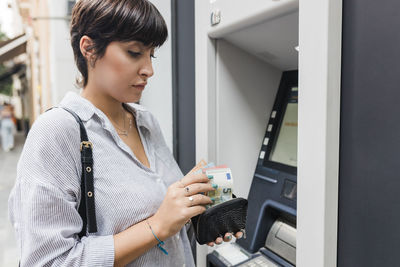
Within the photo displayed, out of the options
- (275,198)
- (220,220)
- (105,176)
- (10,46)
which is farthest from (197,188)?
(10,46)

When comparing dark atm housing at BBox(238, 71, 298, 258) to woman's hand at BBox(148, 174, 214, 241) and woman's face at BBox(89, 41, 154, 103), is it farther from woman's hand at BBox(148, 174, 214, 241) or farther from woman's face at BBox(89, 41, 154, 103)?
woman's face at BBox(89, 41, 154, 103)

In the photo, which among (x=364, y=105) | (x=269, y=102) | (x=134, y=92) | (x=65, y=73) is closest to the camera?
(x=364, y=105)

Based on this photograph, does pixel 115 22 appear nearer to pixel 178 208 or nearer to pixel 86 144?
pixel 86 144

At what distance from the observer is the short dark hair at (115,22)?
994mm

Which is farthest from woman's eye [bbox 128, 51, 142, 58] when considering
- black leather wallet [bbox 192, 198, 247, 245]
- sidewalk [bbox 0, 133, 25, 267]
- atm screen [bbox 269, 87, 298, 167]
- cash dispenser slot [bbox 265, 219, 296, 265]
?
sidewalk [bbox 0, 133, 25, 267]

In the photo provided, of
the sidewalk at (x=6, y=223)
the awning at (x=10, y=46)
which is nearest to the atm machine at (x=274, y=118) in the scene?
the sidewalk at (x=6, y=223)

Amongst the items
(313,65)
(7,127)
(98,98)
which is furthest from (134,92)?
(7,127)

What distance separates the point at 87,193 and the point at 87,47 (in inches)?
18.1

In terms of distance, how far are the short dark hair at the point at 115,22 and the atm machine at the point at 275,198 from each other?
76cm

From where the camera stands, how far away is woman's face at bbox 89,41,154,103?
3.35ft

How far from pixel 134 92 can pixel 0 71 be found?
17.6 m

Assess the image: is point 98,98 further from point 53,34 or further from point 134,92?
point 53,34

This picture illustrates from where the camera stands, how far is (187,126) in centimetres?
176

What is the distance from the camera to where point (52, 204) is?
842mm
